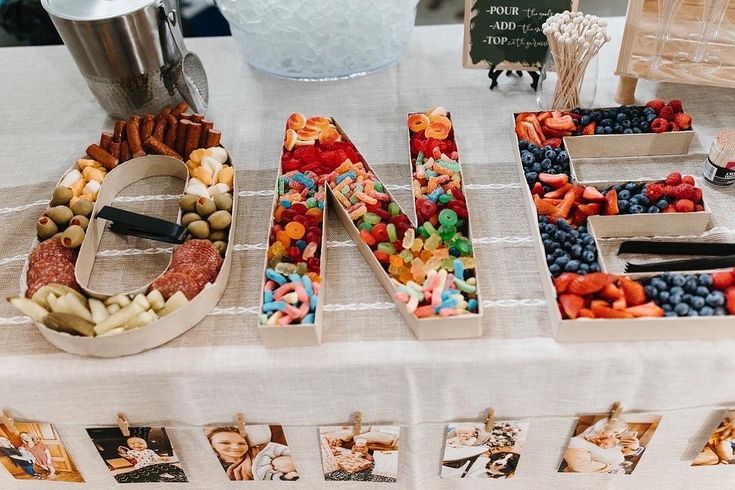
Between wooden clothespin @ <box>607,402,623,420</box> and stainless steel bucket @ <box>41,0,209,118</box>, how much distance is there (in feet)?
3.10

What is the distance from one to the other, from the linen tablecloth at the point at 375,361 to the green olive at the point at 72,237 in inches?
2.2

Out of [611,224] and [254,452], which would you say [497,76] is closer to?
[611,224]

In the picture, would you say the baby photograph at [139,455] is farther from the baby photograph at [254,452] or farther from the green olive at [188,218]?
the green olive at [188,218]

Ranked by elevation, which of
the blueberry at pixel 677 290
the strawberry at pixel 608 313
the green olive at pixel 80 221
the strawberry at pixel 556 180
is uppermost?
the strawberry at pixel 556 180

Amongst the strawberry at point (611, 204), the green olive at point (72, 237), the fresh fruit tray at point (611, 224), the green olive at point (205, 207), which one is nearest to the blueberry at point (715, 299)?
the fresh fruit tray at point (611, 224)

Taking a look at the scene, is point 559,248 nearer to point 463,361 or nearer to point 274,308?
point 463,361

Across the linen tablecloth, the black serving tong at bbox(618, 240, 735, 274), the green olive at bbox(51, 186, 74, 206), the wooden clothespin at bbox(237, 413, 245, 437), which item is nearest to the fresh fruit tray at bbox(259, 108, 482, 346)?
the linen tablecloth

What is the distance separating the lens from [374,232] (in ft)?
3.24

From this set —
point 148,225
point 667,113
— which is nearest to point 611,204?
point 667,113

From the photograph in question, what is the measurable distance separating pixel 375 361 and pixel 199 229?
0.36 meters

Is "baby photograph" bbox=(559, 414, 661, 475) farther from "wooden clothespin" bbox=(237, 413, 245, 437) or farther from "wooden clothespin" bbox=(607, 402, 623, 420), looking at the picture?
"wooden clothespin" bbox=(237, 413, 245, 437)

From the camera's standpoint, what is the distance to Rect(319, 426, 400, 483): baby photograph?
97 cm

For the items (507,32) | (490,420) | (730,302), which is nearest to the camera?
(730,302)

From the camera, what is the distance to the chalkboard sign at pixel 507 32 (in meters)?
1.24
